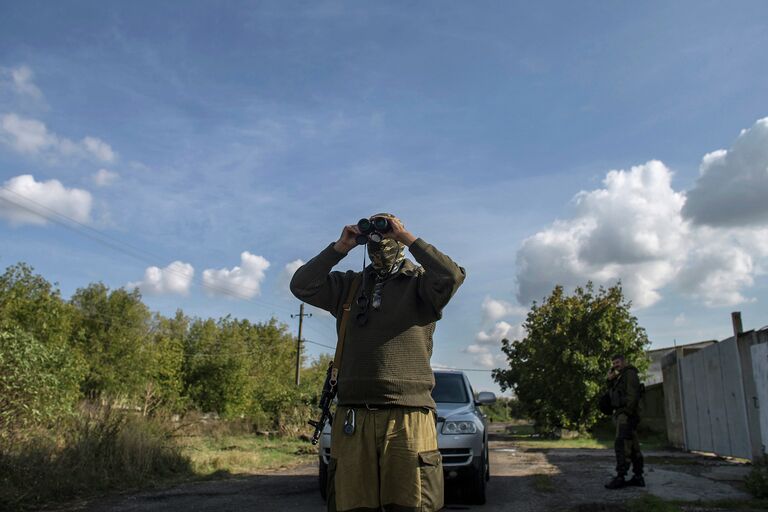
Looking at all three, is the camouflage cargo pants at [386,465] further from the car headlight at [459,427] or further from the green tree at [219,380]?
the green tree at [219,380]

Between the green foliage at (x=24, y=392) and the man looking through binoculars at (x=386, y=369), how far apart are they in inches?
263

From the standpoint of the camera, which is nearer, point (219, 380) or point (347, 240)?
point (347, 240)

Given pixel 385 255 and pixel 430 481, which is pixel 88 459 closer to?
pixel 385 255

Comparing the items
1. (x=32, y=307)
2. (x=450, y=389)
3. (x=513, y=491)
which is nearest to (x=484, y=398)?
(x=450, y=389)

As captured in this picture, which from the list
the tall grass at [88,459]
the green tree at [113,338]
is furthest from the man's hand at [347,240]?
the green tree at [113,338]


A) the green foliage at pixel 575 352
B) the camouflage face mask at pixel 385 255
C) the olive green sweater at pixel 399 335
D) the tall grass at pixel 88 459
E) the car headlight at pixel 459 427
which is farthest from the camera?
the green foliage at pixel 575 352

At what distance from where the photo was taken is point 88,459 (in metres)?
8.83

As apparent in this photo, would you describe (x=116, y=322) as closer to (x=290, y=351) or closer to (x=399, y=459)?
(x=290, y=351)

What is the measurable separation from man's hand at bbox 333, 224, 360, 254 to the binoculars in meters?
0.05

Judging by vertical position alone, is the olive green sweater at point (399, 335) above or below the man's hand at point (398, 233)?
below

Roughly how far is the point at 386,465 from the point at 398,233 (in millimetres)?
1112

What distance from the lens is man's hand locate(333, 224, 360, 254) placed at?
10.9 feet

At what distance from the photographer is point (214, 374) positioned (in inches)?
1443

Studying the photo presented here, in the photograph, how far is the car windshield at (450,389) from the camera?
8.45m
